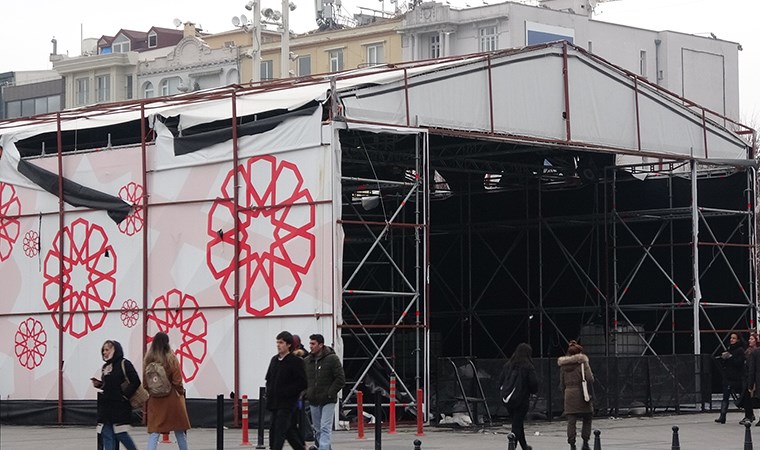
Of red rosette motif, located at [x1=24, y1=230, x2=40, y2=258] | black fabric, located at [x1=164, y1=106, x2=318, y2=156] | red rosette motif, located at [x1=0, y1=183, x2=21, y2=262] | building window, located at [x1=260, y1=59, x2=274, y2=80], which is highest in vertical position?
building window, located at [x1=260, y1=59, x2=274, y2=80]

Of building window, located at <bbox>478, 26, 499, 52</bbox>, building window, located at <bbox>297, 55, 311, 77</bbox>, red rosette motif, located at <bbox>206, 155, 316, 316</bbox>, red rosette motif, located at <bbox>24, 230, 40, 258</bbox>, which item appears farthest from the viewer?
building window, located at <bbox>297, 55, 311, 77</bbox>

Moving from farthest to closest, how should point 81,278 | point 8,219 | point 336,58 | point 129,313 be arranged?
point 336,58, point 8,219, point 81,278, point 129,313

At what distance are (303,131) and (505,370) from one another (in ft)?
26.6

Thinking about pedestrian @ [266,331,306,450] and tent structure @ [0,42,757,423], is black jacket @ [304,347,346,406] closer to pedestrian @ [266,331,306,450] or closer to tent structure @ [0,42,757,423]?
pedestrian @ [266,331,306,450]

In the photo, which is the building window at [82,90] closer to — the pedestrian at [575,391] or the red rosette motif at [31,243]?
the red rosette motif at [31,243]

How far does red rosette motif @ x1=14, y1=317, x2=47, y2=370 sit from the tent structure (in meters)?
0.06

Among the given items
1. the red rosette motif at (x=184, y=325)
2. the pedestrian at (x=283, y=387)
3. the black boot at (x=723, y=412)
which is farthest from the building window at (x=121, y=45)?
the pedestrian at (x=283, y=387)

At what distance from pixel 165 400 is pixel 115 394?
2.20 ft

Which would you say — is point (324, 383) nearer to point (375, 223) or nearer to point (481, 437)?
point (481, 437)

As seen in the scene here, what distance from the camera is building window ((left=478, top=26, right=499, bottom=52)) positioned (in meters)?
85.8

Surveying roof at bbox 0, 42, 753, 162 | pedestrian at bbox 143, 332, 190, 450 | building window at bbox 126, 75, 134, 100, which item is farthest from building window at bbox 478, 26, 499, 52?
pedestrian at bbox 143, 332, 190, 450

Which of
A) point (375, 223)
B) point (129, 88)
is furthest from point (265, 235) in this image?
point (129, 88)

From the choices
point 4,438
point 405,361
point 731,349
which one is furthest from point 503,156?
point 4,438

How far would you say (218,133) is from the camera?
1157 inches
